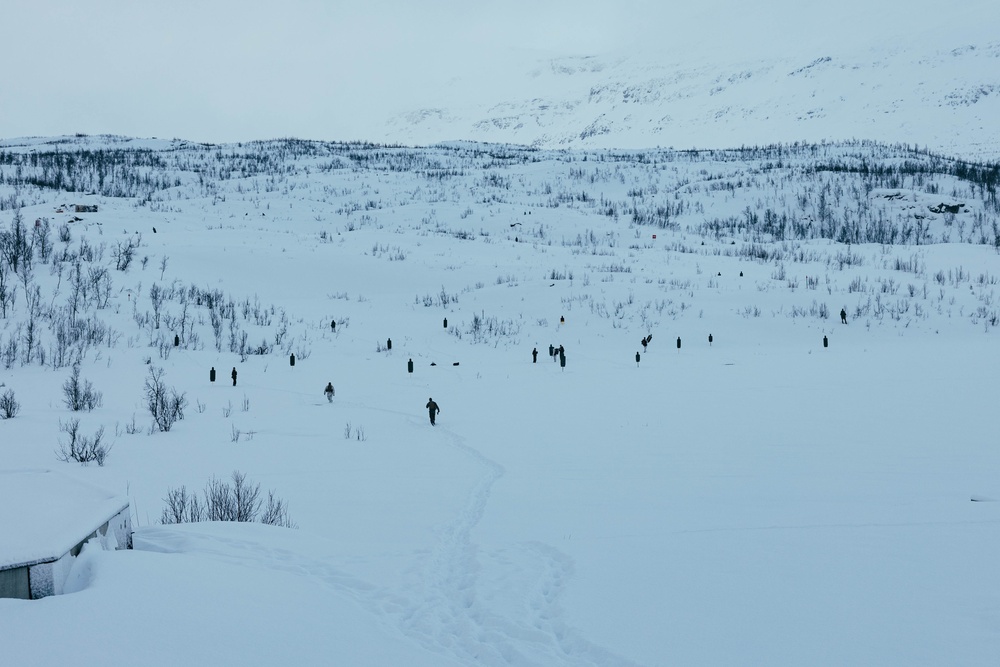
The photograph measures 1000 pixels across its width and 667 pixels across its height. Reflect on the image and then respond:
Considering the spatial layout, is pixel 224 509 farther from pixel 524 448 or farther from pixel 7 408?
pixel 7 408

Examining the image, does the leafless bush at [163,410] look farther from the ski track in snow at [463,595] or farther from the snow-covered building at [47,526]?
the ski track in snow at [463,595]

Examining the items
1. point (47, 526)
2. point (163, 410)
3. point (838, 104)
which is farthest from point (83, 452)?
point (838, 104)

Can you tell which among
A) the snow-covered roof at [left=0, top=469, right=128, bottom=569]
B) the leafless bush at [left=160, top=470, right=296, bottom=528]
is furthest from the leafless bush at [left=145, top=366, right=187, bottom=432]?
the snow-covered roof at [left=0, top=469, right=128, bottom=569]

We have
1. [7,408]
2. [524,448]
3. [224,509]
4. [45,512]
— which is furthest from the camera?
[7,408]

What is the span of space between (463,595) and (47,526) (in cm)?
259

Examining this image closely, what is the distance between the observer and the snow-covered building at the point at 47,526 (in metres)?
3.32

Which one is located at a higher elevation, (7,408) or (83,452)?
(7,408)

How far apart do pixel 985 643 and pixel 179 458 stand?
26.6ft

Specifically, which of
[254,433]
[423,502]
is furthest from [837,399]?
[254,433]

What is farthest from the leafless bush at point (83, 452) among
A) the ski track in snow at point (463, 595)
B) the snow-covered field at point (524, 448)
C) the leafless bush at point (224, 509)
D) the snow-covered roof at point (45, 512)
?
the ski track in snow at point (463, 595)

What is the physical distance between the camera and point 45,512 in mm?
4074

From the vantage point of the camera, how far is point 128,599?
3.37 m

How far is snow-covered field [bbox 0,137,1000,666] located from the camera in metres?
3.50

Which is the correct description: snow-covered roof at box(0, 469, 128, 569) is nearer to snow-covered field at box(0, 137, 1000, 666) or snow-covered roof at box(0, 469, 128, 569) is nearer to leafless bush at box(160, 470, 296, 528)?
snow-covered field at box(0, 137, 1000, 666)
